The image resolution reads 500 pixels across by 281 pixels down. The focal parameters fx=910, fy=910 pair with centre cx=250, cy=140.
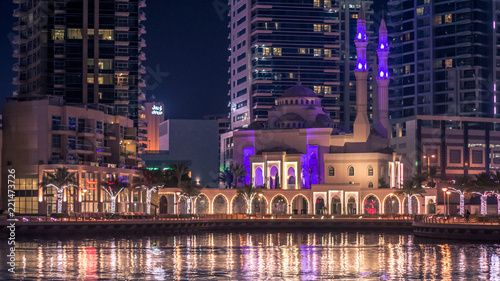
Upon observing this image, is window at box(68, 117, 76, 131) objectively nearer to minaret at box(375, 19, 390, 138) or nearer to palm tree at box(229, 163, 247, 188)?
palm tree at box(229, 163, 247, 188)

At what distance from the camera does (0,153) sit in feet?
425

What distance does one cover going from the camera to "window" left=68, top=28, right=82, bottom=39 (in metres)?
162

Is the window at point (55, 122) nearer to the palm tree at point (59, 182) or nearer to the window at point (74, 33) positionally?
the palm tree at point (59, 182)

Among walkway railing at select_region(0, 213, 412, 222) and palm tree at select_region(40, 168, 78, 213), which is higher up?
palm tree at select_region(40, 168, 78, 213)

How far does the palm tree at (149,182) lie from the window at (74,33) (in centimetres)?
3361

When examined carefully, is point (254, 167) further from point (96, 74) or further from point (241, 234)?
point (241, 234)

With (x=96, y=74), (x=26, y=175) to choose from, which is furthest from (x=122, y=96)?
(x=26, y=175)

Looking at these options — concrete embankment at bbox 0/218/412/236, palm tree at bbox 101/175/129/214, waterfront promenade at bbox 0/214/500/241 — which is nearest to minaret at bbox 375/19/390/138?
waterfront promenade at bbox 0/214/500/241

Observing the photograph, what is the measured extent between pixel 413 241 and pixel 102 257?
41722mm

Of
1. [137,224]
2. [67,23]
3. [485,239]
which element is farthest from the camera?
[67,23]

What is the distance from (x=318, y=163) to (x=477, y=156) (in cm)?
4561

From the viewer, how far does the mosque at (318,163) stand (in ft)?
514

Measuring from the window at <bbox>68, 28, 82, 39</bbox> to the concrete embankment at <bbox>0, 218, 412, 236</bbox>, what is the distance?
47403 millimetres

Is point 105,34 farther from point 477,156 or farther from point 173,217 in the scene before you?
point 477,156
